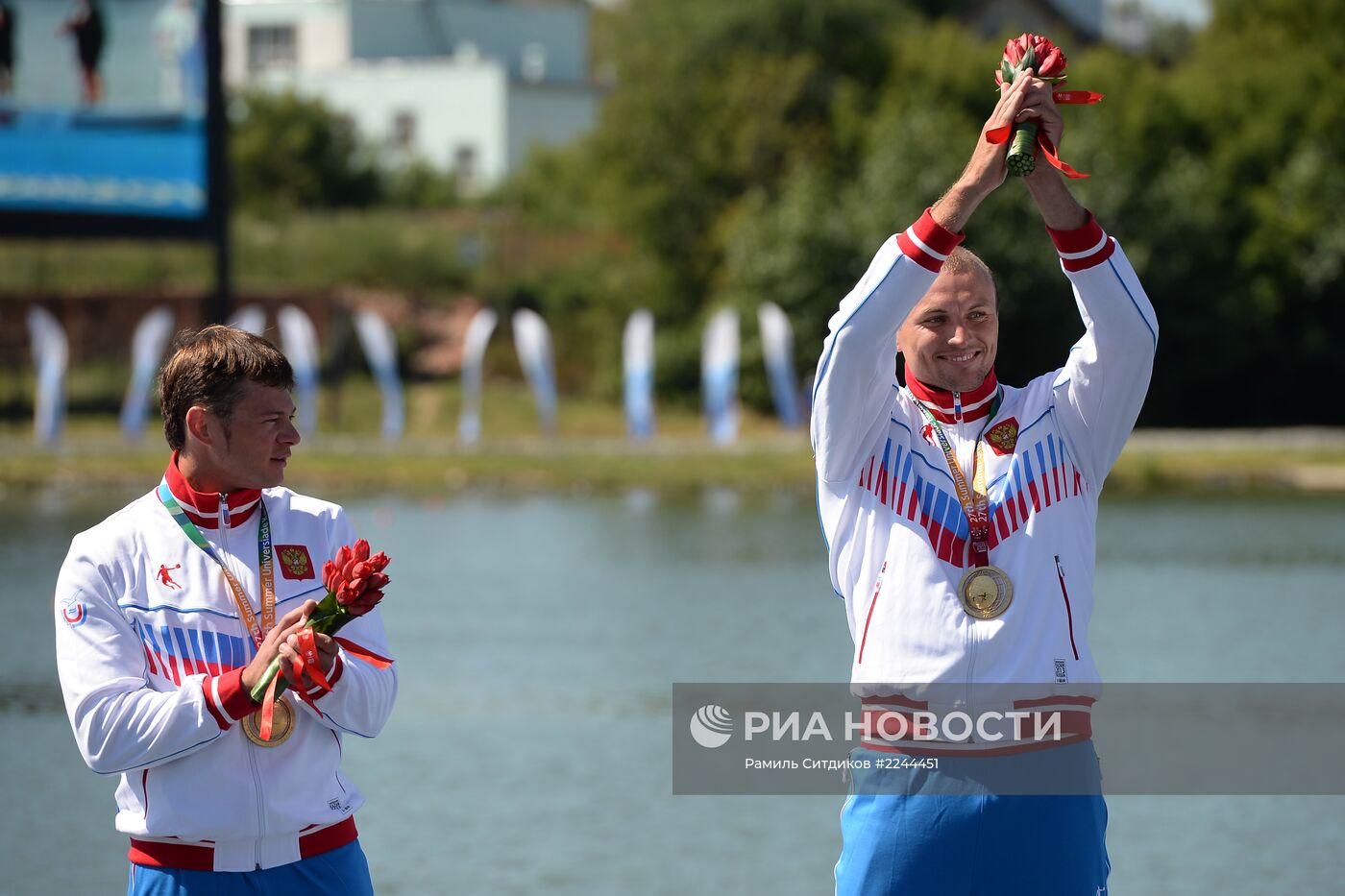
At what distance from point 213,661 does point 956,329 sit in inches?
65.0

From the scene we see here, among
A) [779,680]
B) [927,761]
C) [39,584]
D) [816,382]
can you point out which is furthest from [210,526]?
[39,584]

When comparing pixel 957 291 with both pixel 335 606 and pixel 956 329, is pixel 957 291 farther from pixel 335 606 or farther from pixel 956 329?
pixel 335 606

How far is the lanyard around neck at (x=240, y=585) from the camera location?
12.4ft

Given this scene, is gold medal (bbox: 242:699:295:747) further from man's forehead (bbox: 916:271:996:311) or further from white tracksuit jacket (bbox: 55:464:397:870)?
man's forehead (bbox: 916:271:996:311)

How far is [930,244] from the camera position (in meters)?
3.84

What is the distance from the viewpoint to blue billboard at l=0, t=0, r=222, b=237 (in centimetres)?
2911

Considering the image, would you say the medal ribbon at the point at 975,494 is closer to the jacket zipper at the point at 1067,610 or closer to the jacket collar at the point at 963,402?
the jacket collar at the point at 963,402

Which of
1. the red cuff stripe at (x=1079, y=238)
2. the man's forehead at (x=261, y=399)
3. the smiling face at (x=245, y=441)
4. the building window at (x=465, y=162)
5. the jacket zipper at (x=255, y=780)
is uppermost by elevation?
the building window at (x=465, y=162)

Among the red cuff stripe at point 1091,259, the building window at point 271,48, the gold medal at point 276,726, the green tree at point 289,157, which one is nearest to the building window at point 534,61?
the building window at point 271,48

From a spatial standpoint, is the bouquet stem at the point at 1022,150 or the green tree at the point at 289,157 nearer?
the bouquet stem at the point at 1022,150

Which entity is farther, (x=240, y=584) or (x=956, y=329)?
(x=956, y=329)

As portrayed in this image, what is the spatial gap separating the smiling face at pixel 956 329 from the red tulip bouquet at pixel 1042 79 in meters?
0.29

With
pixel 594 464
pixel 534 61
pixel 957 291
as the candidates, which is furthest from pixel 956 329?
pixel 534 61

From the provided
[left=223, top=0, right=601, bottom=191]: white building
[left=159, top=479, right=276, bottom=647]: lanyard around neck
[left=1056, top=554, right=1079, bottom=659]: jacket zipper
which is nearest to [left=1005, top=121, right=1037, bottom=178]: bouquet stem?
[left=1056, top=554, right=1079, bottom=659]: jacket zipper
